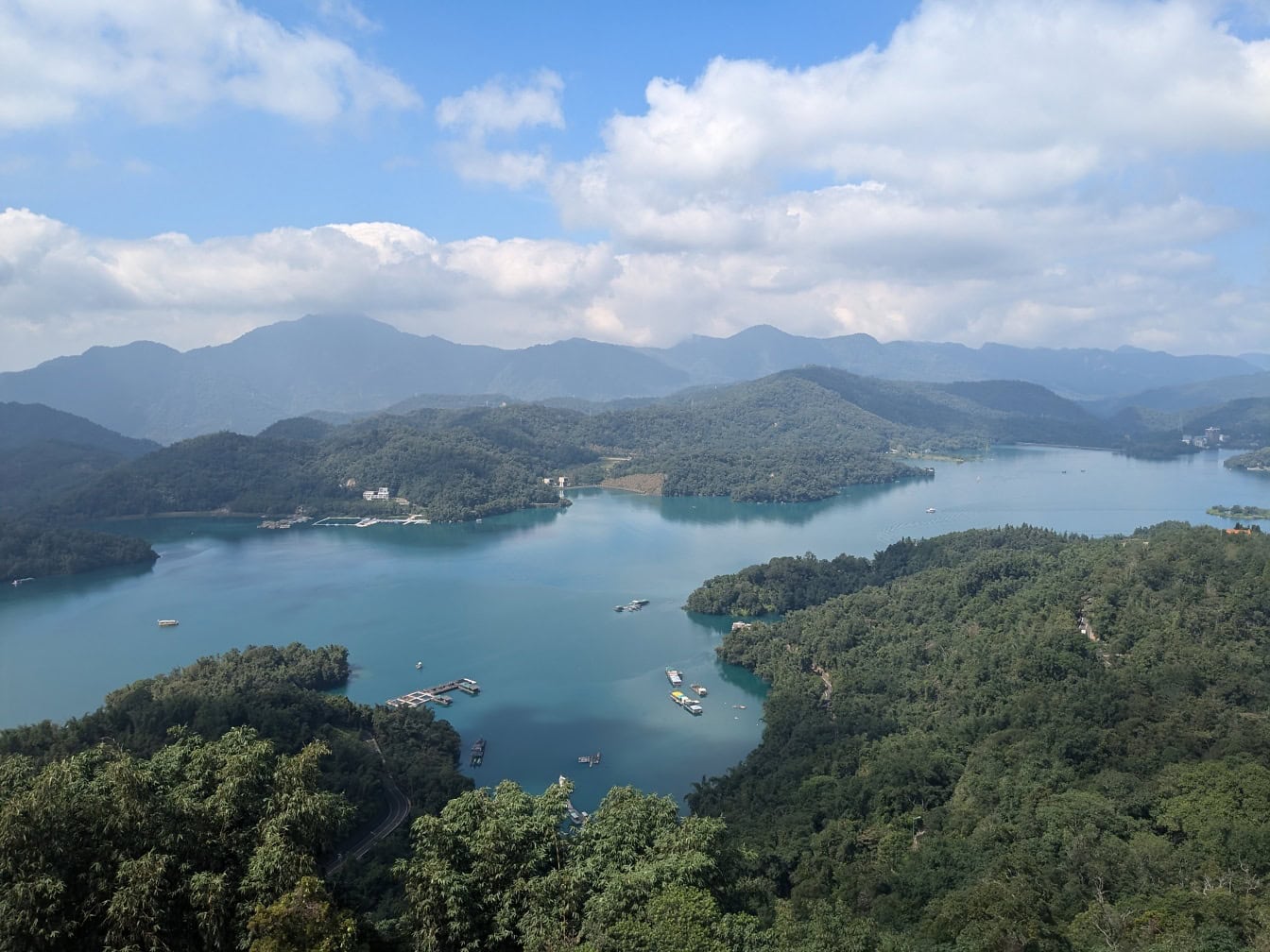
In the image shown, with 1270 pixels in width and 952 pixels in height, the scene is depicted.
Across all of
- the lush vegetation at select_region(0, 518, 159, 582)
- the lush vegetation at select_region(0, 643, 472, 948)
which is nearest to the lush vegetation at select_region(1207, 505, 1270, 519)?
the lush vegetation at select_region(0, 643, 472, 948)

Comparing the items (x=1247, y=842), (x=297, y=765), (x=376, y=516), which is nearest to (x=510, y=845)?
(x=297, y=765)

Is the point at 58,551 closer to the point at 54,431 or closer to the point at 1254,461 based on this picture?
the point at 54,431

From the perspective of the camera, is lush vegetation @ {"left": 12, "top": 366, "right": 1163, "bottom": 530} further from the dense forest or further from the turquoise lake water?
the dense forest

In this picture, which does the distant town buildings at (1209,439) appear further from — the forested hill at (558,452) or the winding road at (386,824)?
the winding road at (386,824)

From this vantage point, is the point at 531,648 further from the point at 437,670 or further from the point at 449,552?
the point at 449,552

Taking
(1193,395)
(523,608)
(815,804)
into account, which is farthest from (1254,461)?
(815,804)
